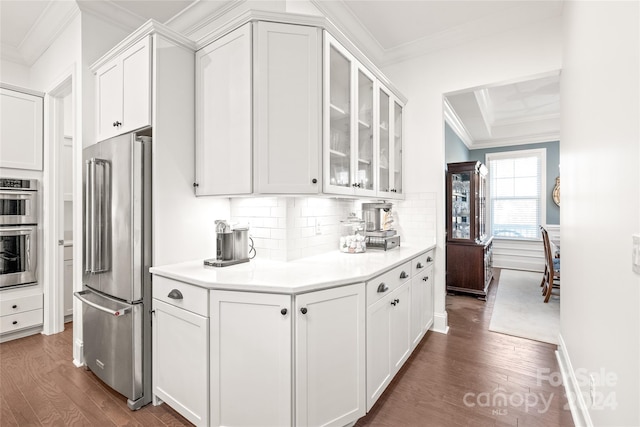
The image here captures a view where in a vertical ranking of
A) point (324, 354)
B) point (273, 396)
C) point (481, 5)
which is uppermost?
point (481, 5)

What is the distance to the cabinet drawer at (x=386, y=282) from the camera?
6.14 ft

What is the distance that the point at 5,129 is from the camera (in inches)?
121

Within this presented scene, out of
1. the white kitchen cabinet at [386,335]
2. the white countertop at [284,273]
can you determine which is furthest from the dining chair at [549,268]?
the white countertop at [284,273]

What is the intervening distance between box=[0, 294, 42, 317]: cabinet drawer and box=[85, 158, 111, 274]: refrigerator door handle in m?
1.62

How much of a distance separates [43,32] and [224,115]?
2.56 metres

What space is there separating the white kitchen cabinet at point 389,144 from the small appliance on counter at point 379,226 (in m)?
0.18

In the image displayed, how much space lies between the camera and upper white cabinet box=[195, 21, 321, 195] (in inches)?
76.3

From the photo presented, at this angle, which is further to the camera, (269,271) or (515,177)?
(515,177)

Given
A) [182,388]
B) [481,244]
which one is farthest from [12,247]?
[481,244]

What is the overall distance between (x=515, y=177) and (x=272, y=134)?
6.67 m

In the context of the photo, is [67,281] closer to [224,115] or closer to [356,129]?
[224,115]

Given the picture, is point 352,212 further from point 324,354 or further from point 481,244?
point 481,244

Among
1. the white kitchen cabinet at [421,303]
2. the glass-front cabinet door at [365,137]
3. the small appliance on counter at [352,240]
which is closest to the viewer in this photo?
the glass-front cabinet door at [365,137]

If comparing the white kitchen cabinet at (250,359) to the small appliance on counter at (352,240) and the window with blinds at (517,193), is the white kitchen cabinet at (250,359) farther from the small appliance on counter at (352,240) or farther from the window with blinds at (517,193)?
the window with blinds at (517,193)
